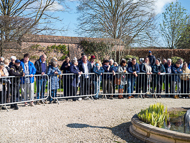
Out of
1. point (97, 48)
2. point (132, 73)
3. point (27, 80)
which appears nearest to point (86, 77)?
point (132, 73)

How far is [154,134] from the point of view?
4359 millimetres

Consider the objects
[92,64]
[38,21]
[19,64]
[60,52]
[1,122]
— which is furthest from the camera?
[60,52]

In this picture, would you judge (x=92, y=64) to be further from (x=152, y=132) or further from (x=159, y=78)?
(x=152, y=132)

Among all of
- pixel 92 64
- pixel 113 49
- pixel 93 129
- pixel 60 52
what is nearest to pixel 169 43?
pixel 113 49

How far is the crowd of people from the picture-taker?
806 centimetres

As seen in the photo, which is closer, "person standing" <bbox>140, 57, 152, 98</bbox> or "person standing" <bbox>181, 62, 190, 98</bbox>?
"person standing" <bbox>140, 57, 152, 98</bbox>

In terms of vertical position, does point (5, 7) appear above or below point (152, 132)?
above

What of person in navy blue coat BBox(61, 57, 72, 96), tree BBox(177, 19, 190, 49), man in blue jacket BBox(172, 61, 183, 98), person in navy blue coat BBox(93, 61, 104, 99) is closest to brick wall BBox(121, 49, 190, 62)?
tree BBox(177, 19, 190, 49)

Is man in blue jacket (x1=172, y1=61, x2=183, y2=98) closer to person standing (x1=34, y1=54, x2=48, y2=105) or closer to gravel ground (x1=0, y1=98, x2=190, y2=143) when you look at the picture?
gravel ground (x1=0, y1=98, x2=190, y2=143)

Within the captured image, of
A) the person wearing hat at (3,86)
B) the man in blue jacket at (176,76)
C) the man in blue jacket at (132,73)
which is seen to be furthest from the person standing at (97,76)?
the person wearing hat at (3,86)

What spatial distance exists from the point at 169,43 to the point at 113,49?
11317 mm

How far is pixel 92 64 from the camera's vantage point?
10070mm

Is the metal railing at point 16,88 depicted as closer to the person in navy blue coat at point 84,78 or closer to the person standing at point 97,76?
the person in navy blue coat at point 84,78

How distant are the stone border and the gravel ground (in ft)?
0.59
